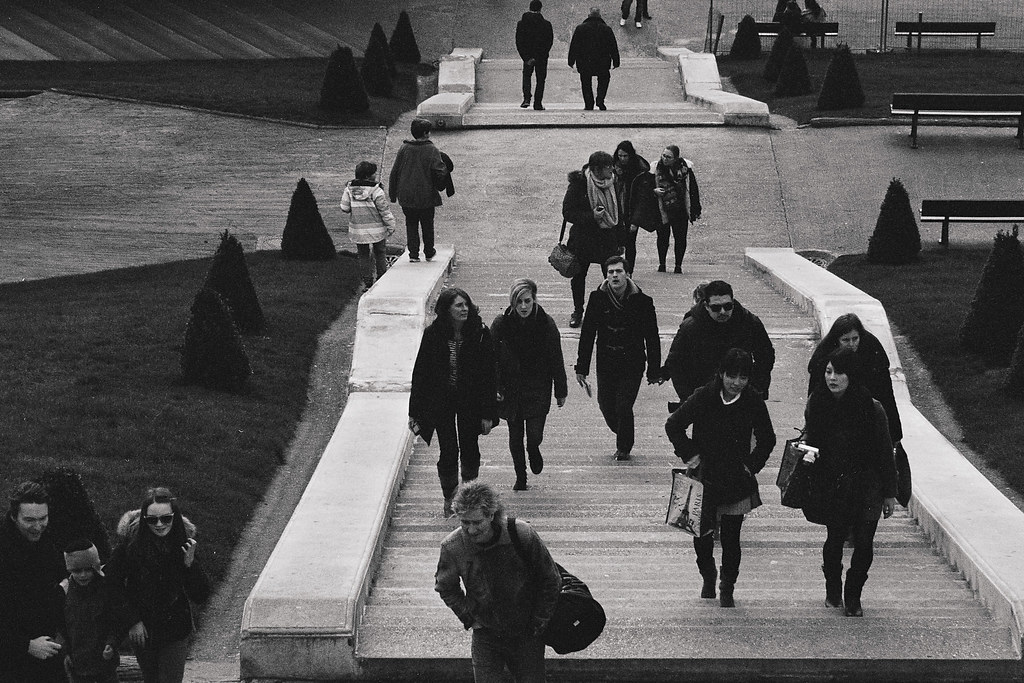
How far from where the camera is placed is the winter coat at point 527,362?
389 inches

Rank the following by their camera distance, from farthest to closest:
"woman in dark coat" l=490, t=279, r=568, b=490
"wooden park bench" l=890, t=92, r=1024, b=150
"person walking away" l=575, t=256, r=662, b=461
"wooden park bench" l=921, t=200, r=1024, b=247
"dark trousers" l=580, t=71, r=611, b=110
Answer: "dark trousers" l=580, t=71, r=611, b=110 < "wooden park bench" l=890, t=92, r=1024, b=150 < "wooden park bench" l=921, t=200, r=1024, b=247 < "person walking away" l=575, t=256, r=662, b=461 < "woman in dark coat" l=490, t=279, r=568, b=490

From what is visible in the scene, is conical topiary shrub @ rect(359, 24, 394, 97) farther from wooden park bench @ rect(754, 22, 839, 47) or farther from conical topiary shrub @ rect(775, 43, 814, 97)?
wooden park bench @ rect(754, 22, 839, 47)

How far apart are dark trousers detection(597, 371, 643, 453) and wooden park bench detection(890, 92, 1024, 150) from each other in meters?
13.9

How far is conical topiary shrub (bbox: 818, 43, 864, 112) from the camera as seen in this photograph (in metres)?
25.0

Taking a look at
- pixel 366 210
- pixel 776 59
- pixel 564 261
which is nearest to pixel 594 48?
pixel 776 59

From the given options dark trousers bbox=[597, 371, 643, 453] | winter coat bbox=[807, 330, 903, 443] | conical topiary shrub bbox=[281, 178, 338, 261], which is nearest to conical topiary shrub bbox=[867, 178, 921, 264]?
conical topiary shrub bbox=[281, 178, 338, 261]

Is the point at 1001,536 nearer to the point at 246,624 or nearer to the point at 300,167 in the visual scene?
the point at 246,624

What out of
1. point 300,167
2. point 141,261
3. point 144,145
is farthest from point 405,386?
point 144,145

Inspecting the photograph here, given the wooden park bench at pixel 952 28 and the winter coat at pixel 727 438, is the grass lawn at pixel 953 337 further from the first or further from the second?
the wooden park bench at pixel 952 28

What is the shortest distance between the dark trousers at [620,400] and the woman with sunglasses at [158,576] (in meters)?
4.27

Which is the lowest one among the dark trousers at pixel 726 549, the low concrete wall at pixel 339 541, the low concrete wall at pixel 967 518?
the low concrete wall at pixel 339 541

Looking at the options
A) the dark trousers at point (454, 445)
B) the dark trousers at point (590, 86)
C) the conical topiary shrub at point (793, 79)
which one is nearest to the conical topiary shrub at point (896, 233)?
the dark trousers at point (590, 86)

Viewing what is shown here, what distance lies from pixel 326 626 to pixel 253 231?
13264mm

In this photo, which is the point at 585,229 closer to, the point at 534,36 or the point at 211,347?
the point at 211,347
